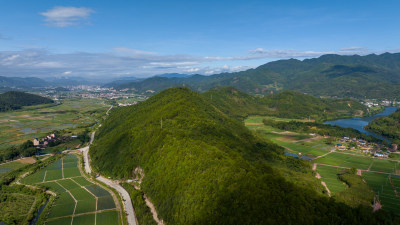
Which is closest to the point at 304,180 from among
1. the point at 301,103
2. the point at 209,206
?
the point at 209,206

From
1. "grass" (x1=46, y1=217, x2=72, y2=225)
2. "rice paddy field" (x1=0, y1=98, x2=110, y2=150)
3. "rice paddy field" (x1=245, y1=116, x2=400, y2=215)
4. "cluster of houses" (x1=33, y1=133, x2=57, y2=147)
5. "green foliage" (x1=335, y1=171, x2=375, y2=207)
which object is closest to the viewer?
"grass" (x1=46, y1=217, x2=72, y2=225)

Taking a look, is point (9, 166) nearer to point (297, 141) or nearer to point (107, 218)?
point (107, 218)

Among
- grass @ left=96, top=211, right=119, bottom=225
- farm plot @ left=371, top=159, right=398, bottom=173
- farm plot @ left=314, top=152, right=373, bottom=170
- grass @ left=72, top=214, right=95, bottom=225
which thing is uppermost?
grass @ left=72, top=214, right=95, bottom=225

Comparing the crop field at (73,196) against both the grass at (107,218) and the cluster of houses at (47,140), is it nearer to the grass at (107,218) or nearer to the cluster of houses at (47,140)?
the grass at (107,218)

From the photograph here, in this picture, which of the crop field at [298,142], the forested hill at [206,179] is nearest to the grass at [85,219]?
the forested hill at [206,179]

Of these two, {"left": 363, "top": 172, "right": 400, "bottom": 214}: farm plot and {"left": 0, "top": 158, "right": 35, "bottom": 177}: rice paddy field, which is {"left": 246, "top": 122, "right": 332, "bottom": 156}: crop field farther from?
{"left": 0, "top": 158, "right": 35, "bottom": 177}: rice paddy field

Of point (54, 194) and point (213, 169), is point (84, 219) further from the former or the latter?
point (213, 169)

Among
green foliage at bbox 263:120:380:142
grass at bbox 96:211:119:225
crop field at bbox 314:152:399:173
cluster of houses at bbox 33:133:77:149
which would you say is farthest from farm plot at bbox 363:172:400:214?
cluster of houses at bbox 33:133:77:149
